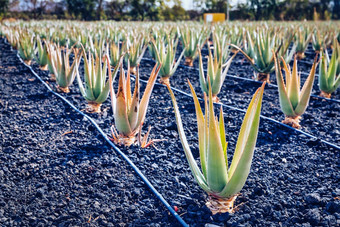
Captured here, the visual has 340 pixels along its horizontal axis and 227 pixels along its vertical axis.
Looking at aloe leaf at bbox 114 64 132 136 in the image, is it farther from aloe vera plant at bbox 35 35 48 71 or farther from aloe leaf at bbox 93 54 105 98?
aloe vera plant at bbox 35 35 48 71

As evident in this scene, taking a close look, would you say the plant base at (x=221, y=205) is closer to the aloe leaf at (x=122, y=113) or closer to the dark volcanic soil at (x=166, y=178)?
the dark volcanic soil at (x=166, y=178)

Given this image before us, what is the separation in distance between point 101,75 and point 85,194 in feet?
3.84

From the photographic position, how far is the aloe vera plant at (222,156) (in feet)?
3.56

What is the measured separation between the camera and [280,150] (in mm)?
1886

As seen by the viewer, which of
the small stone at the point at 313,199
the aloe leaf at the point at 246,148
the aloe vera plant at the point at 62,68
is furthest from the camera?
the aloe vera plant at the point at 62,68

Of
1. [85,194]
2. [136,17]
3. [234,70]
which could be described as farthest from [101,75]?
[136,17]

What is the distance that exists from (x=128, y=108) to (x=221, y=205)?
0.89m

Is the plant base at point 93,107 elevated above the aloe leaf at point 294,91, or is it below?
below

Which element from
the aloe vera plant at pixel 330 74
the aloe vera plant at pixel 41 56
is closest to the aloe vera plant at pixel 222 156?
the aloe vera plant at pixel 330 74

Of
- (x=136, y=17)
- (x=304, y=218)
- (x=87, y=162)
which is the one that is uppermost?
(x=136, y=17)

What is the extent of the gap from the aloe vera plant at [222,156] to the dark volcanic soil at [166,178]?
0.36 feet

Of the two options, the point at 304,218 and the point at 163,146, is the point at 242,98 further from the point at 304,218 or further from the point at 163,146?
the point at 304,218

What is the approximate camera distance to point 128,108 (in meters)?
1.87

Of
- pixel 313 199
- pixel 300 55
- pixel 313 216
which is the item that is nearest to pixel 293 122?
pixel 313 199
